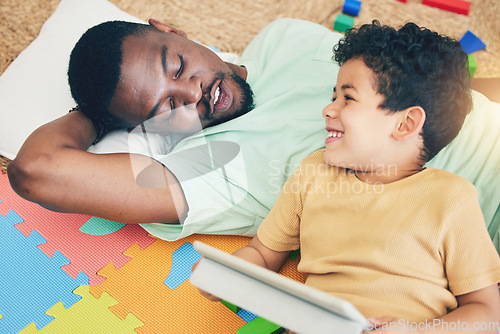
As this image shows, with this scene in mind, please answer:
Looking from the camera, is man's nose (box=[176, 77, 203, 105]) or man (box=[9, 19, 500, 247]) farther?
man's nose (box=[176, 77, 203, 105])

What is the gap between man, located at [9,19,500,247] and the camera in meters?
0.88

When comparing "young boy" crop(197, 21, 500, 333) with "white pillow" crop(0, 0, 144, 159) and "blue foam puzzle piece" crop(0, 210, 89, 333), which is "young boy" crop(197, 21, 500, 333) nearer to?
"blue foam puzzle piece" crop(0, 210, 89, 333)

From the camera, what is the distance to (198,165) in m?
0.98

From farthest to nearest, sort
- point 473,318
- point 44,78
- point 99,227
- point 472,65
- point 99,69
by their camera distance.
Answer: point 472,65 < point 44,78 < point 99,227 < point 99,69 < point 473,318

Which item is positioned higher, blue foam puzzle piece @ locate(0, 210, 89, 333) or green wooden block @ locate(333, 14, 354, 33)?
green wooden block @ locate(333, 14, 354, 33)

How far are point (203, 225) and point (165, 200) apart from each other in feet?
0.43

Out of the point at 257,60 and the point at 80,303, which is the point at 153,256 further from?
the point at 257,60

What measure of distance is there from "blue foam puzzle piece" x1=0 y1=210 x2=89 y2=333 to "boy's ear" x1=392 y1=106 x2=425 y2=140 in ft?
2.70

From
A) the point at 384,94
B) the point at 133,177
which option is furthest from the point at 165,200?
the point at 384,94

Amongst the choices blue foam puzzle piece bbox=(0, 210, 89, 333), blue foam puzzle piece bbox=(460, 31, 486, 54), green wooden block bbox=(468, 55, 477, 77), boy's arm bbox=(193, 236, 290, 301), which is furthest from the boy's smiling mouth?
blue foam puzzle piece bbox=(460, 31, 486, 54)

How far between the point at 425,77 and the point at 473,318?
0.46 metres

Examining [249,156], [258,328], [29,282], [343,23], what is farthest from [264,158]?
[343,23]

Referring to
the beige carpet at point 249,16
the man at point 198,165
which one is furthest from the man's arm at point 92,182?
the beige carpet at point 249,16

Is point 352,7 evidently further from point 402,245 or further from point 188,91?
point 402,245
